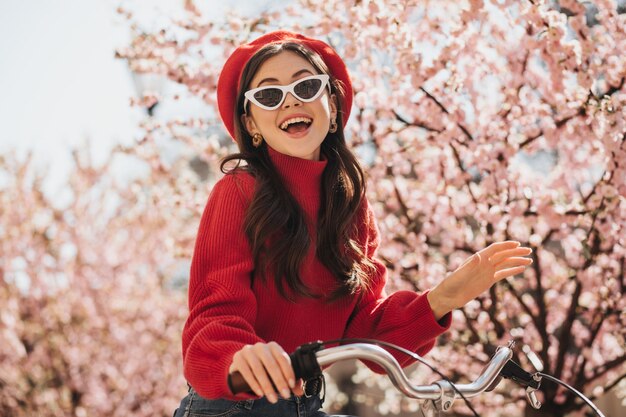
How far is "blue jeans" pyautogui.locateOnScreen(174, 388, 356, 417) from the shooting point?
6.28ft

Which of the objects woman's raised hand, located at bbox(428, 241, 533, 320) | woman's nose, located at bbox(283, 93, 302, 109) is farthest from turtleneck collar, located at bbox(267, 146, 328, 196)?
woman's raised hand, located at bbox(428, 241, 533, 320)

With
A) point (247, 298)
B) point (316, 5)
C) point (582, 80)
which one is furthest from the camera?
point (316, 5)

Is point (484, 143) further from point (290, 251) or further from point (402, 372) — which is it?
point (402, 372)

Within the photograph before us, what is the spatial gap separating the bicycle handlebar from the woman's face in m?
0.81

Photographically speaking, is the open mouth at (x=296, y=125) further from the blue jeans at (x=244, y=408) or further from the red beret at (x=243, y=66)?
the blue jeans at (x=244, y=408)

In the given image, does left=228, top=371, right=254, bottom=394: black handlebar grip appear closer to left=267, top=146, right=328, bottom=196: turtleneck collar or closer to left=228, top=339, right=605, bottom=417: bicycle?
left=228, top=339, right=605, bottom=417: bicycle

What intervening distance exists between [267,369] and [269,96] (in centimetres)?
96

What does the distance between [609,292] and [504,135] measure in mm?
937

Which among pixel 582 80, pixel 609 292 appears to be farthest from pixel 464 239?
pixel 582 80

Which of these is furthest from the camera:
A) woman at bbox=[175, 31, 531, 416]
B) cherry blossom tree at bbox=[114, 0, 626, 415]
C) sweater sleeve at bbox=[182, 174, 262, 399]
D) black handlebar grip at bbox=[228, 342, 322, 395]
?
cherry blossom tree at bbox=[114, 0, 626, 415]

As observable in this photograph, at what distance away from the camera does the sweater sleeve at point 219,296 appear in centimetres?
168

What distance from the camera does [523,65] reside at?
400 cm

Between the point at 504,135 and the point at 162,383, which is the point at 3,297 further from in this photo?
the point at 504,135

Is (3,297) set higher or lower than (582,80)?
lower
